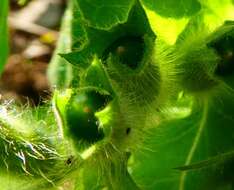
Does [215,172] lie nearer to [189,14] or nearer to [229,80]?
[229,80]

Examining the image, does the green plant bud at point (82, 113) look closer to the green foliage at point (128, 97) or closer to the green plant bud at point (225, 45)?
the green foliage at point (128, 97)

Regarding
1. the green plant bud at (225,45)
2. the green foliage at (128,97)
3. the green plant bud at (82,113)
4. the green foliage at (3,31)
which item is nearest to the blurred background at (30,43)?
the green foliage at (3,31)

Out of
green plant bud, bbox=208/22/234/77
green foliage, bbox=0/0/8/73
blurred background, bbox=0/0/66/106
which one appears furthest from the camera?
blurred background, bbox=0/0/66/106

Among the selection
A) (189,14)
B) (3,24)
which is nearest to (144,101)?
(189,14)

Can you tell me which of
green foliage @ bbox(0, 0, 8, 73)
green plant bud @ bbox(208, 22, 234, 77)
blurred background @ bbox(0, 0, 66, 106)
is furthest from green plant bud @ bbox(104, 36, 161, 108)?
blurred background @ bbox(0, 0, 66, 106)

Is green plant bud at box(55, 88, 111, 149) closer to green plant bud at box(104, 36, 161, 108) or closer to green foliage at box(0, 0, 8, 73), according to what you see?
green plant bud at box(104, 36, 161, 108)

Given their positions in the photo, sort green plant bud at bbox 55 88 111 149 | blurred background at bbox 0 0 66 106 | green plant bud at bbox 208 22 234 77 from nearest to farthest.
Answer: green plant bud at bbox 55 88 111 149 → green plant bud at bbox 208 22 234 77 → blurred background at bbox 0 0 66 106
